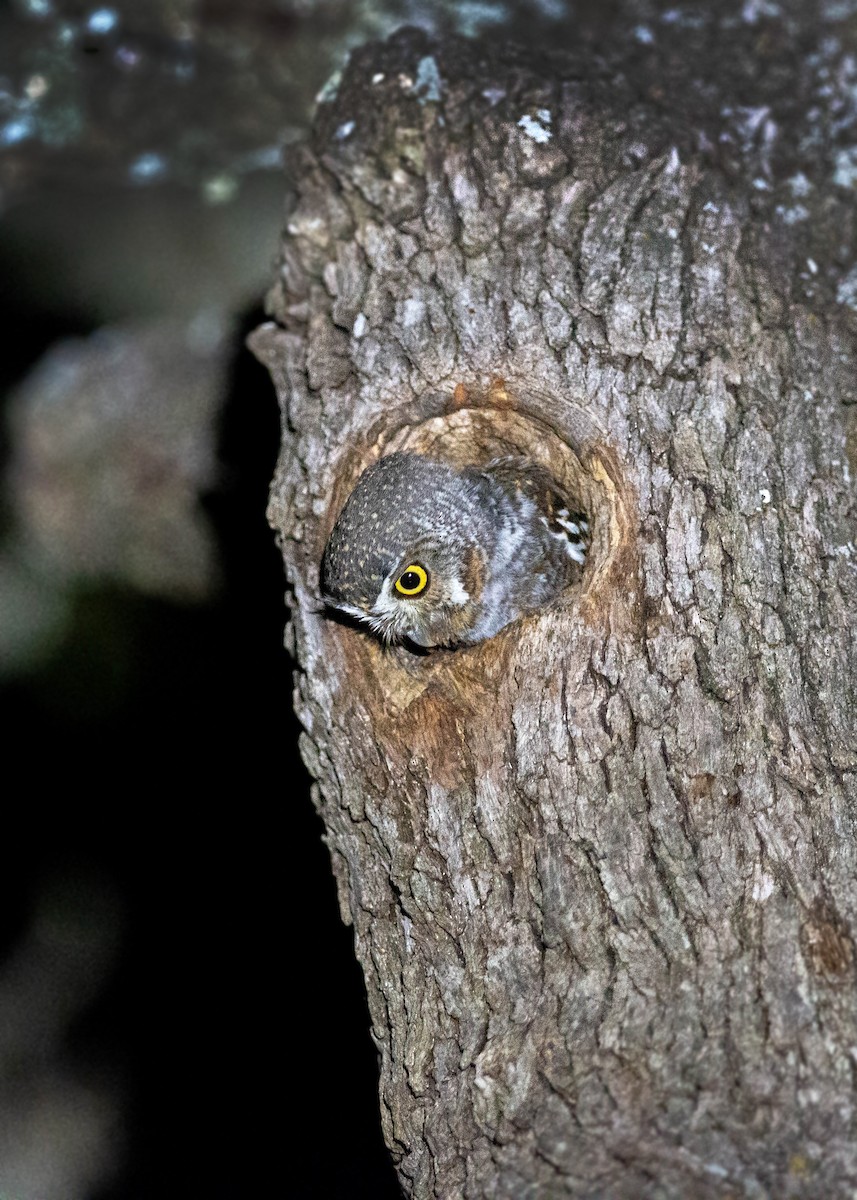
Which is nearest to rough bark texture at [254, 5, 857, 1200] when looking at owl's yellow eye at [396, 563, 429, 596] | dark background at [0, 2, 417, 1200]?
owl's yellow eye at [396, 563, 429, 596]

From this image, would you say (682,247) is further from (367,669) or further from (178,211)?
(178,211)

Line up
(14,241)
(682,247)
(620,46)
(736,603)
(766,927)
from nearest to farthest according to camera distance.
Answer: (766,927) < (736,603) < (682,247) < (620,46) < (14,241)

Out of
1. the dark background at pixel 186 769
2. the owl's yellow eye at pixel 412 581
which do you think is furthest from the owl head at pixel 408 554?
the dark background at pixel 186 769

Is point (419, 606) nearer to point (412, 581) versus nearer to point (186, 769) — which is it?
point (412, 581)

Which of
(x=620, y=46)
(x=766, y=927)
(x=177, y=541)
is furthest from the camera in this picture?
(x=177, y=541)

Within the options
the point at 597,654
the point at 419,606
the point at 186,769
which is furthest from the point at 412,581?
the point at 186,769

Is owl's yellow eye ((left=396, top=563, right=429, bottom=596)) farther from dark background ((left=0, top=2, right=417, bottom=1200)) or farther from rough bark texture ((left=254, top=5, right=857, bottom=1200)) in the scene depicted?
dark background ((left=0, top=2, right=417, bottom=1200))

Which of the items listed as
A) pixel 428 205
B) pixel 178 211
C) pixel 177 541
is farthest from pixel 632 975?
pixel 178 211

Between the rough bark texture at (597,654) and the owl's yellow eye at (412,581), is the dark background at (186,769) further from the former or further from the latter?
the owl's yellow eye at (412,581)
